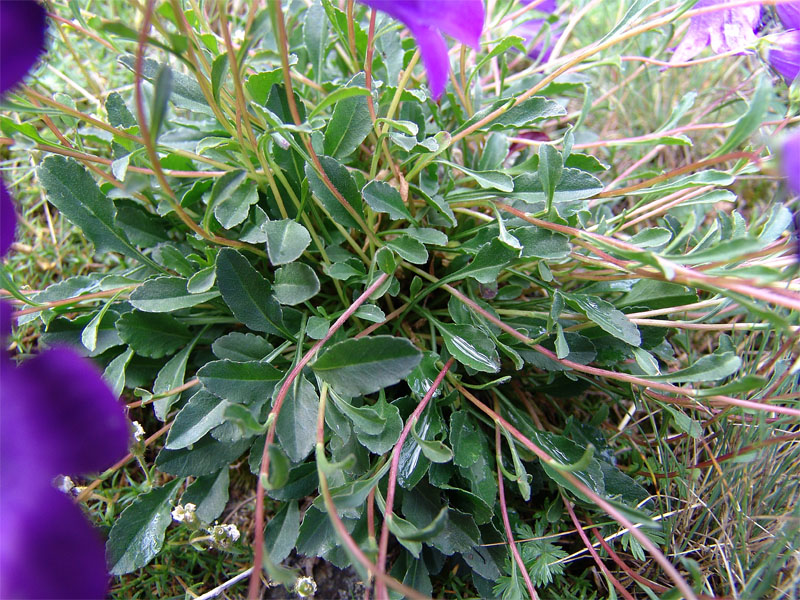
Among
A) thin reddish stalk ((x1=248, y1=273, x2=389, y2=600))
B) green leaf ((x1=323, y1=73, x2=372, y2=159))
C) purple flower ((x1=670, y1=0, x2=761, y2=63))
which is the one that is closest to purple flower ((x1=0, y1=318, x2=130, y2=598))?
thin reddish stalk ((x1=248, y1=273, x2=389, y2=600))

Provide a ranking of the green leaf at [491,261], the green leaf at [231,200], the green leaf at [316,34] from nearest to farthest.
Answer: the green leaf at [231,200]
the green leaf at [491,261]
the green leaf at [316,34]

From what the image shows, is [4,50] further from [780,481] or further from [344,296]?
[780,481]

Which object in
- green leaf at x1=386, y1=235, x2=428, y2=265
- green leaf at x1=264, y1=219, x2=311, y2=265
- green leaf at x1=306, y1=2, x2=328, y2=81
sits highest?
green leaf at x1=306, y1=2, x2=328, y2=81

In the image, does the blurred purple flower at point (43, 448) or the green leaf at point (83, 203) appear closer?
the blurred purple flower at point (43, 448)

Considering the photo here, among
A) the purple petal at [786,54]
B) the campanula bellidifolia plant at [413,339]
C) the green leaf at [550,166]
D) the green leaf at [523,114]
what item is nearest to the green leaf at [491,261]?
the campanula bellidifolia plant at [413,339]

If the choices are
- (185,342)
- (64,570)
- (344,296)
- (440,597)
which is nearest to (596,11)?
(344,296)

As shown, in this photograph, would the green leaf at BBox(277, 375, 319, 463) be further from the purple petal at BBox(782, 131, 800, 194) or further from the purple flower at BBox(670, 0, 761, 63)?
the purple flower at BBox(670, 0, 761, 63)

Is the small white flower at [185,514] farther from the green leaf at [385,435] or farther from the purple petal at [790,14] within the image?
the purple petal at [790,14]
